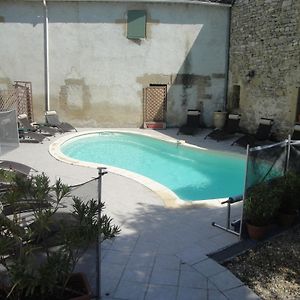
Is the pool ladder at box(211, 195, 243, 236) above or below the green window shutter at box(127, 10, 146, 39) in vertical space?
below

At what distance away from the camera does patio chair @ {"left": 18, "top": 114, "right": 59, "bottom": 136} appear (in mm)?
13883

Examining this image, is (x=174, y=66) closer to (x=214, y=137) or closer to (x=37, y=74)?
(x=214, y=137)

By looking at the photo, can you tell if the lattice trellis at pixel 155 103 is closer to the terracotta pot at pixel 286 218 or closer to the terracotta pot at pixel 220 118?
the terracotta pot at pixel 220 118

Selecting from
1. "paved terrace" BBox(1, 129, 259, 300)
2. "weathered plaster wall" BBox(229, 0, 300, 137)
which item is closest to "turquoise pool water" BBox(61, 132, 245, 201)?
"paved terrace" BBox(1, 129, 259, 300)

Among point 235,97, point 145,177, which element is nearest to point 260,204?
point 145,177

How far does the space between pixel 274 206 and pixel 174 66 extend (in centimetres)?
1171

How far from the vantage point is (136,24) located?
16.0 metres

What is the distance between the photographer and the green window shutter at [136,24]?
15906 millimetres

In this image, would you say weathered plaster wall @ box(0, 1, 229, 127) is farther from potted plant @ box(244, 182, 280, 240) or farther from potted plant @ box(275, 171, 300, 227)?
potted plant @ box(244, 182, 280, 240)

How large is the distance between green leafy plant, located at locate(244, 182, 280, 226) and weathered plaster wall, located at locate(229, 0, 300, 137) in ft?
26.2

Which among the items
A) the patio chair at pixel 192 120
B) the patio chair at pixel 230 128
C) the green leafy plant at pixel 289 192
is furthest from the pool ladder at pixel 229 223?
the patio chair at pixel 192 120

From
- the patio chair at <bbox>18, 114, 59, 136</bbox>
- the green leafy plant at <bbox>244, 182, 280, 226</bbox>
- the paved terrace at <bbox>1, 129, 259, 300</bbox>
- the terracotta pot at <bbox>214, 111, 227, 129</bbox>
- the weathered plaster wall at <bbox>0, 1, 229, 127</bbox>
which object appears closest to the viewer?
the paved terrace at <bbox>1, 129, 259, 300</bbox>

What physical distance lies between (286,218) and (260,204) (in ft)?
2.73

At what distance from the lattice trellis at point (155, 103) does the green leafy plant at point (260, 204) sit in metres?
11.3
